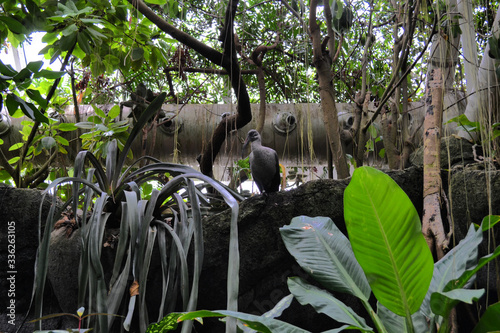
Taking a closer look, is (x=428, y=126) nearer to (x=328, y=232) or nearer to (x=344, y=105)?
(x=328, y=232)

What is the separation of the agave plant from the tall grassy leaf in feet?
1.53

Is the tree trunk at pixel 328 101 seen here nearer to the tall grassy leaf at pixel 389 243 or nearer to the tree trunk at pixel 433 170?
the tree trunk at pixel 433 170

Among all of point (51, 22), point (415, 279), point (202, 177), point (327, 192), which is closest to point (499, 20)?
point (327, 192)

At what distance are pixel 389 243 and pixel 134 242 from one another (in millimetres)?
1108

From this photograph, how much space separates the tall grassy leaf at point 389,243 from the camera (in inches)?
64.1

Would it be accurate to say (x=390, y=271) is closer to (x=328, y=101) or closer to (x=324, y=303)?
(x=324, y=303)

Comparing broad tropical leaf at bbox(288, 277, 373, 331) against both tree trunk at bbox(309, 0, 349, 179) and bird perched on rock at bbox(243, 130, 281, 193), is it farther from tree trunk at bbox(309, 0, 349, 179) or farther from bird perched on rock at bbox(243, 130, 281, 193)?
bird perched on rock at bbox(243, 130, 281, 193)

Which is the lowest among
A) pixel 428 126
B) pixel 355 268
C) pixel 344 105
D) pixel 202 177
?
pixel 355 268

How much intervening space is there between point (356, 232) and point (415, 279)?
0.25 m

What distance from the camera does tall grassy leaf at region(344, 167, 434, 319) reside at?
1.63 m

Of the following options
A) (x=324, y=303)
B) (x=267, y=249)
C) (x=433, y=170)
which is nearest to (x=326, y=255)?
(x=324, y=303)

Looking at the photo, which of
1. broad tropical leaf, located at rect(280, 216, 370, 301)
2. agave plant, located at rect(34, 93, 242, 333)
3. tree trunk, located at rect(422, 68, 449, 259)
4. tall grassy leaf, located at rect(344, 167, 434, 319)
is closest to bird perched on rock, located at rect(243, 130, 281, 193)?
agave plant, located at rect(34, 93, 242, 333)

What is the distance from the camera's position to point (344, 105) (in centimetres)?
401

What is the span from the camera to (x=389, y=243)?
1655mm
